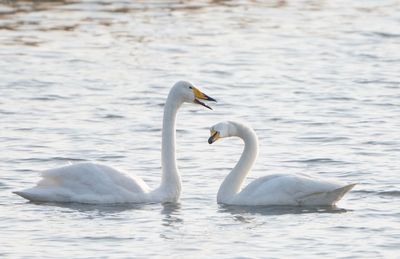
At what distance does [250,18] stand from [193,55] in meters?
4.08

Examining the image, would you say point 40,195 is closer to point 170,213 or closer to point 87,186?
point 87,186

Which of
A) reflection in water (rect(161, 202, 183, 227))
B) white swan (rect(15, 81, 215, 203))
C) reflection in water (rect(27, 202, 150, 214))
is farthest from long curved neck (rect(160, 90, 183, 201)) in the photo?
reflection in water (rect(27, 202, 150, 214))

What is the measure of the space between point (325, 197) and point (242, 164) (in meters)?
1.08

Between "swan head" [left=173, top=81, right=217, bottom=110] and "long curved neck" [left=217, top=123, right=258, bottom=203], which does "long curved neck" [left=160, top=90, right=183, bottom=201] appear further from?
"long curved neck" [left=217, top=123, right=258, bottom=203]

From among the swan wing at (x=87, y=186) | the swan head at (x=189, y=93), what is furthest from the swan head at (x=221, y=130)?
the swan wing at (x=87, y=186)

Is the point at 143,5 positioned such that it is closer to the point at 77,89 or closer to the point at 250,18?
the point at 250,18

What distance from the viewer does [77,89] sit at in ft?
70.1

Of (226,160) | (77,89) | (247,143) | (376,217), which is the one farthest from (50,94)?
(376,217)

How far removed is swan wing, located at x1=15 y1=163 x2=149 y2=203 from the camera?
13875mm

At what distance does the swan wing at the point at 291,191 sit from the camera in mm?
13609

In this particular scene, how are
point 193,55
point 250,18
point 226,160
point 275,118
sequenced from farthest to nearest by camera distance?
point 250,18
point 193,55
point 275,118
point 226,160

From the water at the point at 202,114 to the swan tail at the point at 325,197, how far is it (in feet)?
0.34

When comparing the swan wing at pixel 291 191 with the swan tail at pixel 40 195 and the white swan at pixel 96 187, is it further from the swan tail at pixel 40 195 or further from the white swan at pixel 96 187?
the swan tail at pixel 40 195

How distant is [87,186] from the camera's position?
13914mm
